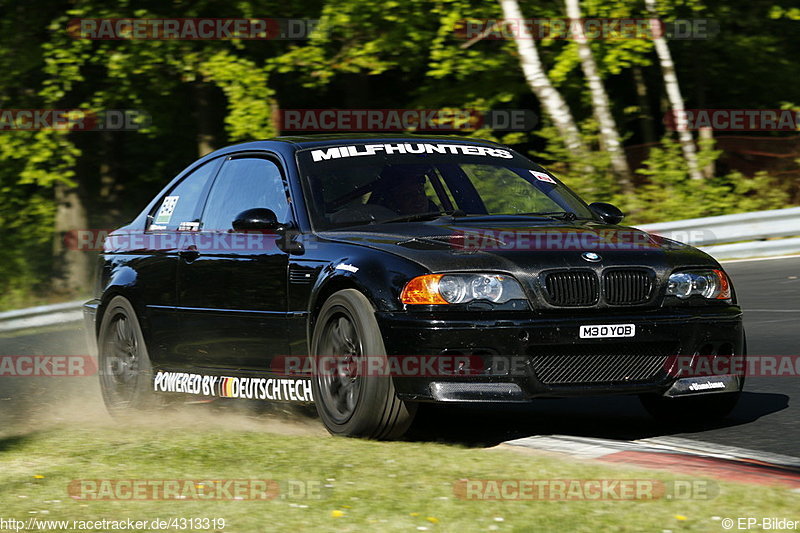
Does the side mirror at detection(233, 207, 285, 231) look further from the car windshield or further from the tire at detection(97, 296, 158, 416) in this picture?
the tire at detection(97, 296, 158, 416)

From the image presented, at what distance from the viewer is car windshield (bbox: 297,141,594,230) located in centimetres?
754

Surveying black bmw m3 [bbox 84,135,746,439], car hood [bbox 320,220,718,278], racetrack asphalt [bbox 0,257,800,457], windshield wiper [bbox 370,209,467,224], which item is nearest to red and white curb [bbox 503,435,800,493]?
racetrack asphalt [bbox 0,257,800,457]

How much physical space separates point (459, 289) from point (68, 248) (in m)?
20.0

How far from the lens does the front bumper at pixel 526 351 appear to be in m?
6.41

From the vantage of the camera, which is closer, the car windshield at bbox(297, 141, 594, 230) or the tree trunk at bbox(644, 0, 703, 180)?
the car windshield at bbox(297, 141, 594, 230)

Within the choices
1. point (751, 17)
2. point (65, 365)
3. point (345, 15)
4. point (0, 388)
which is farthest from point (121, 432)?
point (751, 17)

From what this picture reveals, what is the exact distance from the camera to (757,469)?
19.0 ft

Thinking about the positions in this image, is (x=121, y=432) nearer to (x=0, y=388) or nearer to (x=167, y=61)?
(x=0, y=388)

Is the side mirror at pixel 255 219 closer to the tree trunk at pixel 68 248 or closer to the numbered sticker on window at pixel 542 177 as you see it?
the numbered sticker on window at pixel 542 177

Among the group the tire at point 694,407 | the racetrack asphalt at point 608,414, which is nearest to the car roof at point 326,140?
the racetrack asphalt at point 608,414

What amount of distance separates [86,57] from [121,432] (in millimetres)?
15300

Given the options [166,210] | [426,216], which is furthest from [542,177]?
[166,210]

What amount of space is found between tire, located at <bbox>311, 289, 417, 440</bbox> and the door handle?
4.74 ft

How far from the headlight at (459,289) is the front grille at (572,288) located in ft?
0.54
